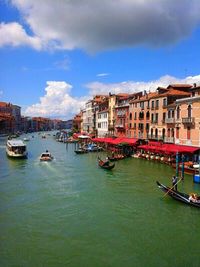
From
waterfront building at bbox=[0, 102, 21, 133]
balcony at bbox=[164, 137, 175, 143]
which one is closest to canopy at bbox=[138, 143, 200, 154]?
balcony at bbox=[164, 137, 175, 143]

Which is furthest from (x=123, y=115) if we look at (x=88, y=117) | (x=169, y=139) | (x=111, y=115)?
(x=88, y=117)

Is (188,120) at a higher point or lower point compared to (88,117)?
lower

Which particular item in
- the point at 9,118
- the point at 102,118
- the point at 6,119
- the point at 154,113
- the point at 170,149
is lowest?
the point at 170,149

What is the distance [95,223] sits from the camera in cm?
1745

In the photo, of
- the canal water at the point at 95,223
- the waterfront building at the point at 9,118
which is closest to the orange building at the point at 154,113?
the canal water at the point at 95,223

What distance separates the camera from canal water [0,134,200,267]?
44.5 feet

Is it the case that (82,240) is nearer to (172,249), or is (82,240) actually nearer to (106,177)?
(172,249)

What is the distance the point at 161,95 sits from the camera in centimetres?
4366

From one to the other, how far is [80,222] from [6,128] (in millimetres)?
125201

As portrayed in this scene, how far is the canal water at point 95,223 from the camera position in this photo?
13.6 meters

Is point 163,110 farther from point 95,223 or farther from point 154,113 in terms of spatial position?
point 95,223

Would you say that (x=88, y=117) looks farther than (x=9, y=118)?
No

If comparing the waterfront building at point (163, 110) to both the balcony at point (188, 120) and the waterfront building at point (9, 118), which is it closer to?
the balcony at point (188, 120)

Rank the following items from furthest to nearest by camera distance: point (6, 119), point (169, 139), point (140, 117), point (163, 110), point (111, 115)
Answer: point (6, 119), point (111, 115), point (140, 117), point (163, 110), point (169, 139)
